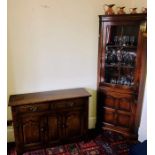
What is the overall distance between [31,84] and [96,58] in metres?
1.09

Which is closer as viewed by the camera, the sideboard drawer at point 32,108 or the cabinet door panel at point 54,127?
the sideboard drawer at point 32,108

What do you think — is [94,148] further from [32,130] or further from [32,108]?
[32,108]

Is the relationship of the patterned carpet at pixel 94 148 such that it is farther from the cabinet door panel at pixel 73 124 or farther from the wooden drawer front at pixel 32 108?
the wooden drawer front at pixel 32 108

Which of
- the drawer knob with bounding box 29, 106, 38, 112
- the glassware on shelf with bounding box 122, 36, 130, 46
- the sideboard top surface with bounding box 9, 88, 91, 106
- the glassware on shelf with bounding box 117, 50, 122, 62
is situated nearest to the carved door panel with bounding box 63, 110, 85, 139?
the sideboard top surface with bounding box 9, 88, 91, 106

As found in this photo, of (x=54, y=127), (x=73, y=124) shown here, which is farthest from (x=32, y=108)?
(x=73, y=124)

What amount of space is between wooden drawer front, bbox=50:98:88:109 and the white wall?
38 cm

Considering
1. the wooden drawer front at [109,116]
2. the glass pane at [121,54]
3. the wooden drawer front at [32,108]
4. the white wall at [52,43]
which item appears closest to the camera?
the wooden drawer front at [32,108]

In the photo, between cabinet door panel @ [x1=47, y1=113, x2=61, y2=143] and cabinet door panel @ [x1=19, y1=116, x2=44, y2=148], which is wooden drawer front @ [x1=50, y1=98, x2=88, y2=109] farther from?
cabinet door panel @ [x1=19, y1=116, x2=44, y2=148]

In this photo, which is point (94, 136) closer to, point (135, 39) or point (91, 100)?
point (91, 100)

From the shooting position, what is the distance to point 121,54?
103 inches

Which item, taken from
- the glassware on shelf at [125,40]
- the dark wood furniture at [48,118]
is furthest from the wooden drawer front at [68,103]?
the glassware on shelf at [125,40]

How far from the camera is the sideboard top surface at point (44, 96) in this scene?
2340mm

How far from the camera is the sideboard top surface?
2340 millimetres

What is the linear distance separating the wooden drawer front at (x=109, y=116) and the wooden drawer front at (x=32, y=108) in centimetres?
99
